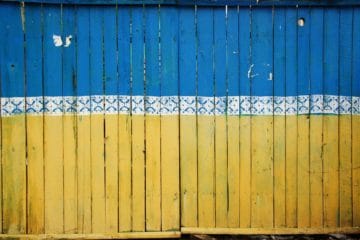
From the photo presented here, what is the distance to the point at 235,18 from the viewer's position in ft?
14.7

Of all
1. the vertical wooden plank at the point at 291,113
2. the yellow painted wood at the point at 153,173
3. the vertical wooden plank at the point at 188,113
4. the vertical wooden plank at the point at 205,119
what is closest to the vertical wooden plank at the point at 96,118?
the yellow painted wood at the point at 153,173

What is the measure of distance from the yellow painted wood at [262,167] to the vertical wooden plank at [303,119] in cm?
27

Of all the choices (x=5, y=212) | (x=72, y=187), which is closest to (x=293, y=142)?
(x=72, y=187)

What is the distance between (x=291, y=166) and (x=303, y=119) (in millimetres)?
462

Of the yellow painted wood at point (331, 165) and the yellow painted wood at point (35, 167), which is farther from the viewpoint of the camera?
the yellow painted wood at point (331, 165)

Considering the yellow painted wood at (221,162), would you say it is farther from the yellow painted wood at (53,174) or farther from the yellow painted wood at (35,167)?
the yellow painted wood at (35,167)

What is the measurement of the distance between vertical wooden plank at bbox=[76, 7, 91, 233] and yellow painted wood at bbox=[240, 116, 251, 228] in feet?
4.70

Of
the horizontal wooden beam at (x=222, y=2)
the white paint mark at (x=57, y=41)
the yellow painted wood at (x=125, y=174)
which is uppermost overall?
the horizontal wooden beam at (x=222, y=2)

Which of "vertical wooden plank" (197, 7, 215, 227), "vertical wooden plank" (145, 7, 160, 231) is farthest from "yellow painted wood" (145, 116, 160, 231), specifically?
"vertical wooden plank" (197, 7, 215, 227)

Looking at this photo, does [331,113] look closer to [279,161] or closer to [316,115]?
[316,115]

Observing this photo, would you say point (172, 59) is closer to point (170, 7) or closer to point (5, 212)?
point (170, 7)

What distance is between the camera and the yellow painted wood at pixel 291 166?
4.54 m

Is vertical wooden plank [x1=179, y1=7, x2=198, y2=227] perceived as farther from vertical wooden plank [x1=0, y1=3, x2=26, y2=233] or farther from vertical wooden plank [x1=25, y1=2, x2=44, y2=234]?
vertical wooden plank [x1=0, y1=3, x2=26, y2=233]

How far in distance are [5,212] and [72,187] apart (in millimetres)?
656
